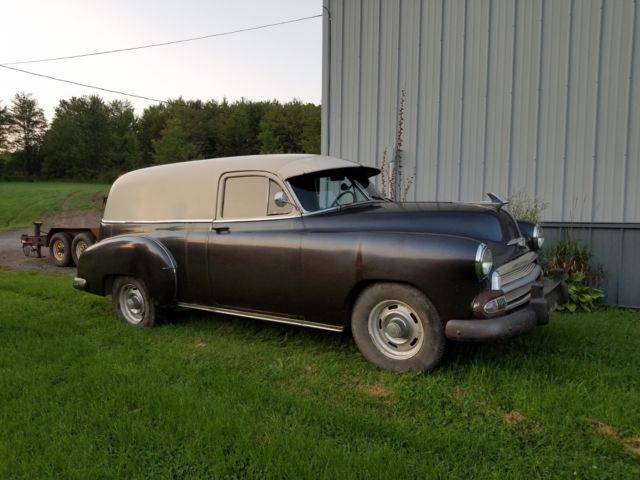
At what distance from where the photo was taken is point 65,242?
1227 cm

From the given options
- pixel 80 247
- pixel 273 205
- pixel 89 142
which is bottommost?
pixel 80 247

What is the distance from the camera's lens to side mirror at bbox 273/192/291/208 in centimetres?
445

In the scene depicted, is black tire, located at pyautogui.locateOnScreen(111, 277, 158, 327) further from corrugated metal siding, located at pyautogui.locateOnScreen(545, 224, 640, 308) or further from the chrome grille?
corrugated metal siding, located at pyautogui.locateOnScreen(545, 224, 640, 308)

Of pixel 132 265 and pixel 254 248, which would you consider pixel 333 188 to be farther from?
pixel 132 265

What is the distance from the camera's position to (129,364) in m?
4.23

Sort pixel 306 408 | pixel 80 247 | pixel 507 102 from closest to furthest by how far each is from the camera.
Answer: pixel 306 408
pixel 507 102
pixel 80 247

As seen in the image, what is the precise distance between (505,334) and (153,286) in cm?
352

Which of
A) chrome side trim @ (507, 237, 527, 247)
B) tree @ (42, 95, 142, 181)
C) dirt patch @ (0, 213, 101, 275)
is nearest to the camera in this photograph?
chrome side trim @ (507, 237, 527, 247)

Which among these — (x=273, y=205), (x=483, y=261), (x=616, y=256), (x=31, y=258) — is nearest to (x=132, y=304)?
(x=273, y=205)

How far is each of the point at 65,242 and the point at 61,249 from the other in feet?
1.00

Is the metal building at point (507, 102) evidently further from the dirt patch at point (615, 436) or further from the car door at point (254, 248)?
the dirt patch at point (615, 436)

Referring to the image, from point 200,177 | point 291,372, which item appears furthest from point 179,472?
point 200,177

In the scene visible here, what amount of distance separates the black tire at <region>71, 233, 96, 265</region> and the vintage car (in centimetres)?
662

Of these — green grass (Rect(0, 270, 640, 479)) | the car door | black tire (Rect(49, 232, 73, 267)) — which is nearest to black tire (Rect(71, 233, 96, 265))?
black tire (Rect(49, 232, 73, 267))
